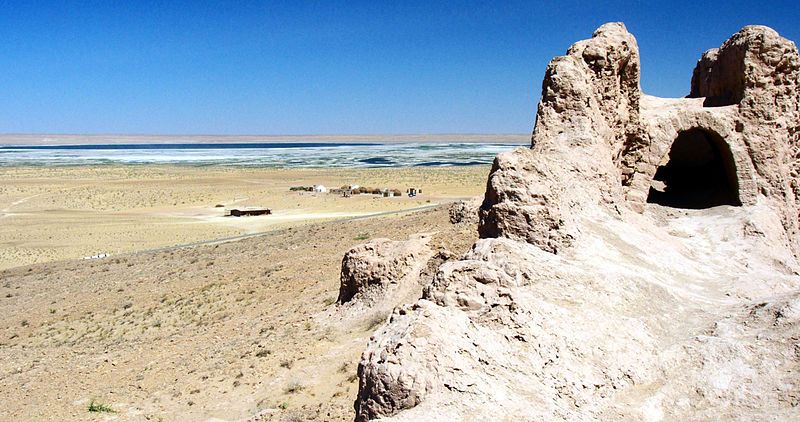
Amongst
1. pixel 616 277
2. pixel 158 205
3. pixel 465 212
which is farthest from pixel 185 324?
pixel 158 205

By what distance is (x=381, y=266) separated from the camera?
1274 centimetres

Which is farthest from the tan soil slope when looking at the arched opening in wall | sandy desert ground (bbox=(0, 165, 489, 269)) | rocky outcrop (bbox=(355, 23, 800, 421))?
sandy desert ground (bbox=(0, 165, 489, 269))

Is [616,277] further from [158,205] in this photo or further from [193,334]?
[158,205]

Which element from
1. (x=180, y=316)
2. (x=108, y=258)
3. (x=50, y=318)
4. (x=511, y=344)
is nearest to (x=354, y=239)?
(x=180, y=316)

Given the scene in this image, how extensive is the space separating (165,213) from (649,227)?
3780cm

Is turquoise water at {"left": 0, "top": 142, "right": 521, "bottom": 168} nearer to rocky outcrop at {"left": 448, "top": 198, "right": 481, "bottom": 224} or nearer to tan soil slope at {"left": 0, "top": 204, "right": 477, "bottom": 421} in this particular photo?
tan soil slope at {"left": 0, "top": 204, "right": 477, "bottom": 421}

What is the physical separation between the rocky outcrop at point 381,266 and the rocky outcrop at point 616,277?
2.84 metres

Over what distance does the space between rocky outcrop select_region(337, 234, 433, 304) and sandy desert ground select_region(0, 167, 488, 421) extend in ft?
1.43

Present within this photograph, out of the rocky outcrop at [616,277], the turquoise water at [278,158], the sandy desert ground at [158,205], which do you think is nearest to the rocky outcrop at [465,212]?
the rocky outcrop at [616,277]

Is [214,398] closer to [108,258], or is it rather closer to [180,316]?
[180,316]

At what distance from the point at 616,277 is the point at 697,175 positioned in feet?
32.0

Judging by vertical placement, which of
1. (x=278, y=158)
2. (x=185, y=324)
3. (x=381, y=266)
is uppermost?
(x=381, y=266)

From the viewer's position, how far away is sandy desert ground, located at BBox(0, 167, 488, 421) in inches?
416

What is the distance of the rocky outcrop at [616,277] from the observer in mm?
6027
